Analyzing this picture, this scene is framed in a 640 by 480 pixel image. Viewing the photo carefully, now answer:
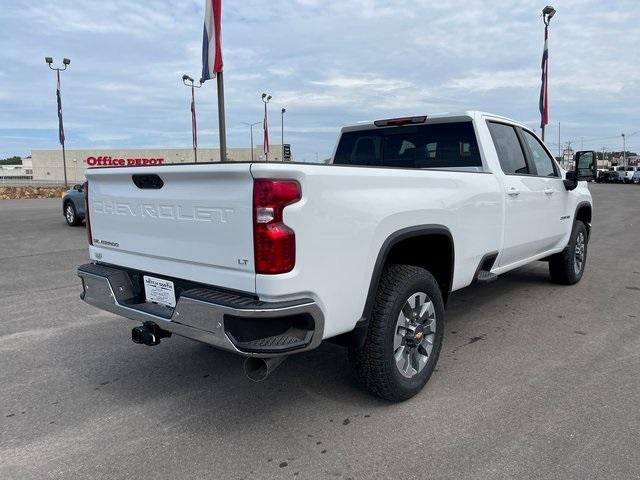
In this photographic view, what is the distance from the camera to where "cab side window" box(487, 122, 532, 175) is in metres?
4.88

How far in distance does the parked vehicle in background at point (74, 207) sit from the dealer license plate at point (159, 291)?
1156cm

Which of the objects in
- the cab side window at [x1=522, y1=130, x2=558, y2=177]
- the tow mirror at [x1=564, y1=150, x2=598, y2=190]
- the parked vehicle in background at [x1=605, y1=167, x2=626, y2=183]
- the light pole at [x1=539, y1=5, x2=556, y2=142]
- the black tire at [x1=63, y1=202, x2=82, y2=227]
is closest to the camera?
the cab side window at [x1=522, y1=130, x2=558, y2=177]

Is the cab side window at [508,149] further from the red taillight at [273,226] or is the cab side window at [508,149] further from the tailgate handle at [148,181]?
the tailgate handle at [148,181]

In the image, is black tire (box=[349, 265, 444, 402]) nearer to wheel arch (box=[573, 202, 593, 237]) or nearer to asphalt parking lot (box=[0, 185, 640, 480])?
asphalt parking lot (box=[0, 185, 640, 480])

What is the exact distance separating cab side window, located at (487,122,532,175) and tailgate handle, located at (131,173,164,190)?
3.06 m

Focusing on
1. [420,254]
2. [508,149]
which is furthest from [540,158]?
[420,254]

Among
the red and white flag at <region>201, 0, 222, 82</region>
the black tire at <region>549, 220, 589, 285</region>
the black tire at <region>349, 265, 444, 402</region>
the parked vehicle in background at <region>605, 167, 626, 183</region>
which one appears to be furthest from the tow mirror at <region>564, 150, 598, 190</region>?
the parked vehicle in background at <region>605, 167, 626, 183</region>

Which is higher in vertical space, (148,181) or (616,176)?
(148,181)

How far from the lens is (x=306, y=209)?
269 cm

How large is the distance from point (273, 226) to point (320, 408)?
1454 mm

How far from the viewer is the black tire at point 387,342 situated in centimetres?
324

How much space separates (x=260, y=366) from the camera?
2.87 meters

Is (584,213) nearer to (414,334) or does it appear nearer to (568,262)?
(568,262)

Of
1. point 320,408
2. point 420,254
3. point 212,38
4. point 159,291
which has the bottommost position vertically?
point 320,408
